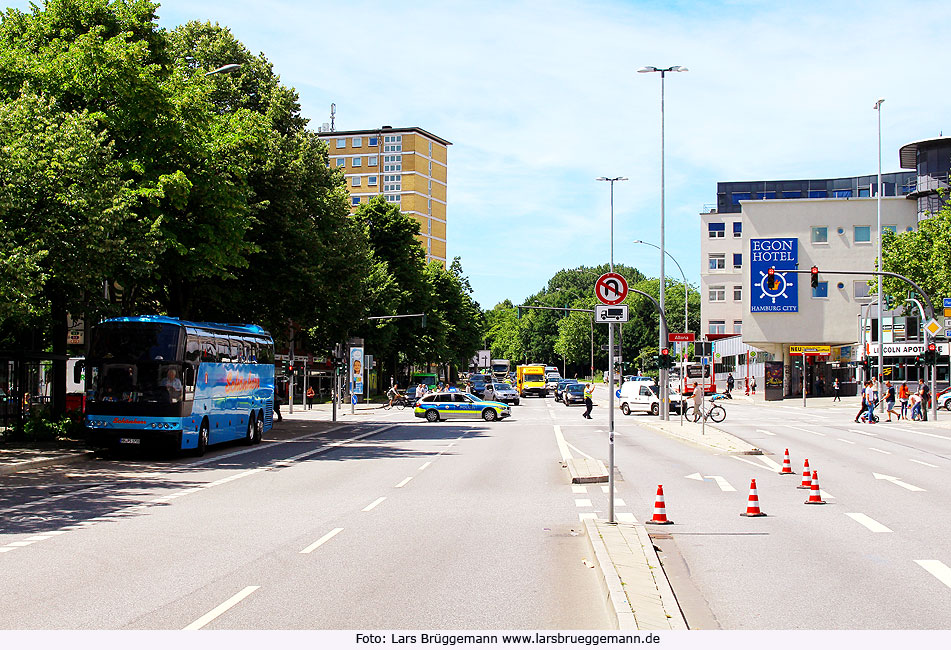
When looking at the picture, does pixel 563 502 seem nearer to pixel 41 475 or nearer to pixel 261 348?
pixel 41 475

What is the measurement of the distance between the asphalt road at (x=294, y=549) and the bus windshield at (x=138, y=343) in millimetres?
3290

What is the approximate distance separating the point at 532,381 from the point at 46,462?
256ft

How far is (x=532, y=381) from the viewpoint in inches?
3861

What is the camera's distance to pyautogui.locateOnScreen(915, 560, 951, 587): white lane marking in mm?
8648

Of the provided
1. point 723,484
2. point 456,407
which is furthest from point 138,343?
point 456,407

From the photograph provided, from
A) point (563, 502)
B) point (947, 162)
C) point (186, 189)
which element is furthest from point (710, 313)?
point (563, 502)

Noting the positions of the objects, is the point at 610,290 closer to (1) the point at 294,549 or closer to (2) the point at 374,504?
(1) the point at 294,549

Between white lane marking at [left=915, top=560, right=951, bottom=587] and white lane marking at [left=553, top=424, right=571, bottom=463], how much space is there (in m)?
12.0

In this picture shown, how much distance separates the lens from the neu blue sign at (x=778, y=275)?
77.0 m

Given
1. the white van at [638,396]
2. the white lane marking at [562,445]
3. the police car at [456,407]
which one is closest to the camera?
the white lane marking at [562,445]

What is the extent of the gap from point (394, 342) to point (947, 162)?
4795 cm

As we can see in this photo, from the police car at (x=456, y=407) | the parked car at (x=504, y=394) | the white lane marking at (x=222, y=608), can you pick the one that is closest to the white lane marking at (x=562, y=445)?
the police car at (x=456, y=407)

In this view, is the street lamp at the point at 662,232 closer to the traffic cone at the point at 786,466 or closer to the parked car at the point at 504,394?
the traffic cone at the point at 786,466

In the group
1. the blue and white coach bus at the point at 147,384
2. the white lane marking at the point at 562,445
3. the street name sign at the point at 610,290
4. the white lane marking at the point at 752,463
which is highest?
the street name sign at the point at 610,290
